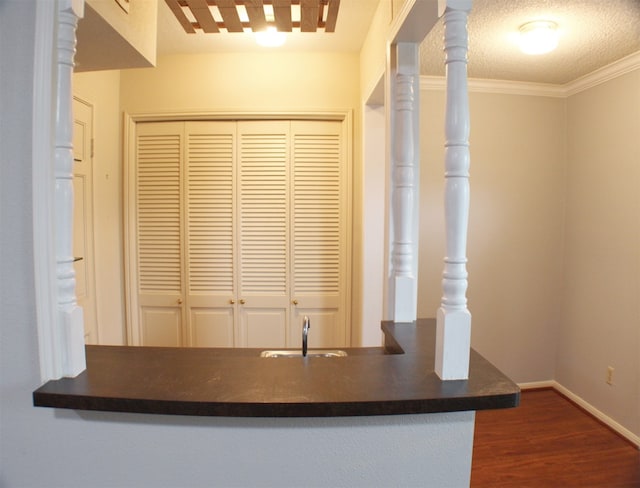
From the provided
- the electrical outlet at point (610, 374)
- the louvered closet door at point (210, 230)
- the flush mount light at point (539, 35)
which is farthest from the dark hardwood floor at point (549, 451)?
the flush mount light at point (539, 35)

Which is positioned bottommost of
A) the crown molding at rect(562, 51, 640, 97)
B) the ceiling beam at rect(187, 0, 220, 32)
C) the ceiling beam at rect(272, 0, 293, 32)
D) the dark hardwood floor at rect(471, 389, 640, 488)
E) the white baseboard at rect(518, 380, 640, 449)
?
the dark hardwood floor at rect(471, 389, 640, 488)

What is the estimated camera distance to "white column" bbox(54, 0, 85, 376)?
93cm

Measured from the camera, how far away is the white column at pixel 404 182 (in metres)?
1.46

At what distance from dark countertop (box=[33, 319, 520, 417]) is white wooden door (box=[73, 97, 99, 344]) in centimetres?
143

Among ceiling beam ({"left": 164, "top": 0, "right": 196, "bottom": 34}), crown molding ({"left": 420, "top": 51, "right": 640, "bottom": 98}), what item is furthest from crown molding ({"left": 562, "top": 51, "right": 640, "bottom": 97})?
ceiling beam ({"left": 164, "top": 0, "right": 196, "bottom": 34})

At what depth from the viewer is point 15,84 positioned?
0.92m

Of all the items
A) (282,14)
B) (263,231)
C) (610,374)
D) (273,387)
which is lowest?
(610,374)

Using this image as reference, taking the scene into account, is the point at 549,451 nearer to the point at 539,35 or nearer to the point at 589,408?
the point at 589,408

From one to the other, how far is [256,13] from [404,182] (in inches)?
43.5

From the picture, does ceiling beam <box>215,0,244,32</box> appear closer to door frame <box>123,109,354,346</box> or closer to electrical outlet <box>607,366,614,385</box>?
door frame <box>123,109,354,346</box>

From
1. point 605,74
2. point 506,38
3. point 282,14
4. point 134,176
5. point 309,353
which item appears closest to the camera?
point 309,353

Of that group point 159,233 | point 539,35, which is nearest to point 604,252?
point 539,35

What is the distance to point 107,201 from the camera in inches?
99.3

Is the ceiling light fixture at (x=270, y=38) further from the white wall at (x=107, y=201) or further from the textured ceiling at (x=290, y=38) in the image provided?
the white wall at (x=107, y=201)
